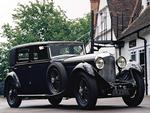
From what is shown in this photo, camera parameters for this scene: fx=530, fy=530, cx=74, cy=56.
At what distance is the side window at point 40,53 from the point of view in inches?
550

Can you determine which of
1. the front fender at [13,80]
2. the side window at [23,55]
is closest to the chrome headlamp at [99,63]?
the side window at [23,55]

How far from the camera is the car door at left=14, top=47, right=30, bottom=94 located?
47.8ft

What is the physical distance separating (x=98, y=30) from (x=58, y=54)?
75.6 feet

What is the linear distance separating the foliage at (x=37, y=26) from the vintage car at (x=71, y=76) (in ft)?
137

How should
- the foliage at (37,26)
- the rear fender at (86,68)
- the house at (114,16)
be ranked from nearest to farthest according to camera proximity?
the rear fender at (86,68)
the house at (114,16)
the foliage at (37,26)

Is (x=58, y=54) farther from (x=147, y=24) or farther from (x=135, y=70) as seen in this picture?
(x=147, y=24)

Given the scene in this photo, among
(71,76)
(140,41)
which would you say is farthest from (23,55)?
(140,41)

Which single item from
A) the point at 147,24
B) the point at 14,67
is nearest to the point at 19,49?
the point at 14,67

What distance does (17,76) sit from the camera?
49.1 feet

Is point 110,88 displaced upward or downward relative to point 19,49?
downward

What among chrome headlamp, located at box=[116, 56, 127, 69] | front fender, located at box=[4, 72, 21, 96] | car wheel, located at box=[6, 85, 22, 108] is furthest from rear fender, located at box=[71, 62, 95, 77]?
car wheel, located at box=[6, 85, 22, 108]

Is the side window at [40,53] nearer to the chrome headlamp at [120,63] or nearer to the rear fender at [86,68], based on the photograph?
the rear fender at [86,68]

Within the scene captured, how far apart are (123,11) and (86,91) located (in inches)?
862

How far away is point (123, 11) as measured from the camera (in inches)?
1316
